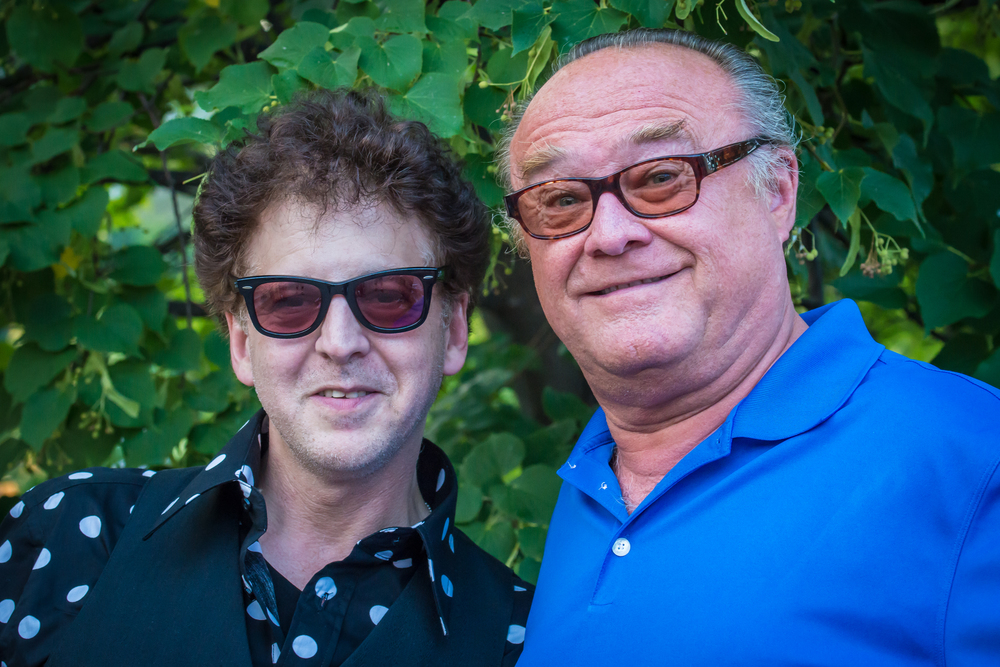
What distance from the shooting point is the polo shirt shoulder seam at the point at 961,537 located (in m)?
1.17

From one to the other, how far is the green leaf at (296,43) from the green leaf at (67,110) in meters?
1.05

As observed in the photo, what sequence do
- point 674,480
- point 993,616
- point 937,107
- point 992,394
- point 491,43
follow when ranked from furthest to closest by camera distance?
point 937,107 → point 491,43 → point 674,480 → point 992,394 → point 993,616

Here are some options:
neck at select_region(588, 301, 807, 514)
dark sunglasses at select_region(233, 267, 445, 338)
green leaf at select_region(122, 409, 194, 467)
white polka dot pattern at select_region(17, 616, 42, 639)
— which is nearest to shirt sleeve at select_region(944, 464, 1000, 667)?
neck at select_region(588, 301, 807, 514)

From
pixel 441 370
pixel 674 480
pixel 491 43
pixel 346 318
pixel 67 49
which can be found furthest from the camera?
pixel 67 49

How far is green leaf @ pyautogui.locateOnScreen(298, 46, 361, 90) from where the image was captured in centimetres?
188

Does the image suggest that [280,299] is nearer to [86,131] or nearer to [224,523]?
[224,523]

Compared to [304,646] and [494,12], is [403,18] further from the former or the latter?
[304,646]

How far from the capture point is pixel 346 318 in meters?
1.69

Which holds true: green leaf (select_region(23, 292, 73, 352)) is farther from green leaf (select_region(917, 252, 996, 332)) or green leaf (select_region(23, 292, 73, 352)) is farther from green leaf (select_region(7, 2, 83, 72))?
green leaf (select_region(917, 252, 996, 332))

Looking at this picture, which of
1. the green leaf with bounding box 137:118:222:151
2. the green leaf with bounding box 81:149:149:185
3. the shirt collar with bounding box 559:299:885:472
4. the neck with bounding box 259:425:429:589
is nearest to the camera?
the shirt collar with bounding box 559:299:885:472

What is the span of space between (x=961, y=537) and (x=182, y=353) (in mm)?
2320

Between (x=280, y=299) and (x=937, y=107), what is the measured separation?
2136 millimetres

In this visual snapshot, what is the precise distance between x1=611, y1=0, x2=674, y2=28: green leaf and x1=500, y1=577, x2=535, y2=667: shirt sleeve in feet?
4.56

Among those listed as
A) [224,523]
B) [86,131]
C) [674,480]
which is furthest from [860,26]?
[86,131]
